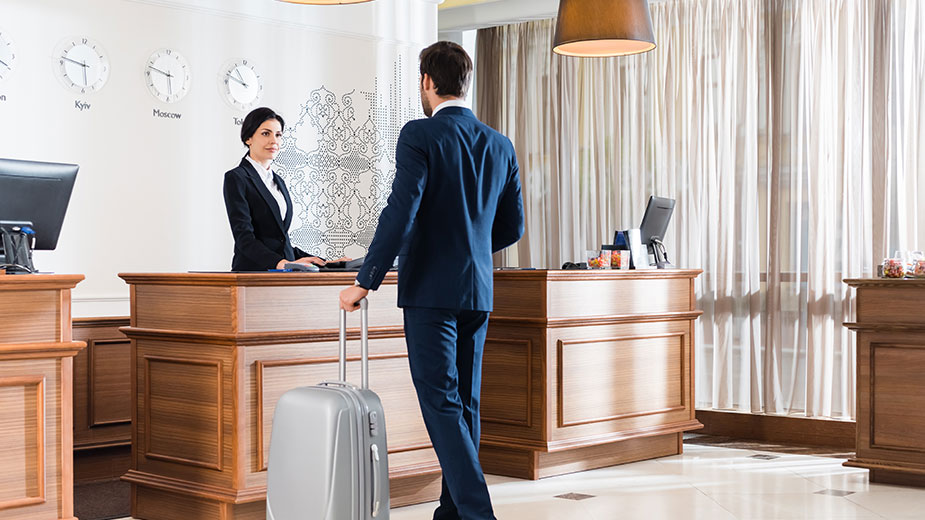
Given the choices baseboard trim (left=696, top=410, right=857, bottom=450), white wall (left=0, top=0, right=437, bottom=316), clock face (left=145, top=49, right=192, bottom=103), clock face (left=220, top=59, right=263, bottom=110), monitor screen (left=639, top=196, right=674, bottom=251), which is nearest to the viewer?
white wall (left=0, top=0, right=437, bottom=316)

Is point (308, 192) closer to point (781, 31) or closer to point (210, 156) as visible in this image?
point (210, 156)

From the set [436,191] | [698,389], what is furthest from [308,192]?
[436,191]

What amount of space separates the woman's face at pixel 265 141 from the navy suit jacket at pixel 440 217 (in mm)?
1436

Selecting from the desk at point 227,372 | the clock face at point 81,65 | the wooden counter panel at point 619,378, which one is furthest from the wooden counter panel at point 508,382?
the clock face at point 81,65

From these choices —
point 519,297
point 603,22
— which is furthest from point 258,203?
point 603,22

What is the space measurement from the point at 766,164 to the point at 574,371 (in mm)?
2247

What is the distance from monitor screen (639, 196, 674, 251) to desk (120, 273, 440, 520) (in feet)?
6.52

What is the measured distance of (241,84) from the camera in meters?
6.39

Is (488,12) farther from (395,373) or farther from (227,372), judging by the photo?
(227,372)

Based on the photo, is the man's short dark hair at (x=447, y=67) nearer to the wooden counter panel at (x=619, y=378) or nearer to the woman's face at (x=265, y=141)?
the woman's face at (x=265, y=141)

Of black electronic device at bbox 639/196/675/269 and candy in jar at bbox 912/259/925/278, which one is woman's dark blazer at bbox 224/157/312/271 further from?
candy in jar at bbox 912/259/925/278

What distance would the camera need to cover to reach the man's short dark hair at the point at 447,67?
3432mm

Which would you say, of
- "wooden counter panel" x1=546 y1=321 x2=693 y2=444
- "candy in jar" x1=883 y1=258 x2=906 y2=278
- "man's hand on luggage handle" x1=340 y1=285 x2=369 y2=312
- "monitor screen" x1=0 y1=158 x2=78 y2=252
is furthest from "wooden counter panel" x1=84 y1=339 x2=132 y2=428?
"candy in jar" x1=883 y1=258 x2=906 y2=278

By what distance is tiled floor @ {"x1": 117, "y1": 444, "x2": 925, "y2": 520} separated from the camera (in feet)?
13.9
